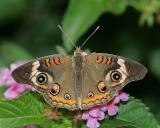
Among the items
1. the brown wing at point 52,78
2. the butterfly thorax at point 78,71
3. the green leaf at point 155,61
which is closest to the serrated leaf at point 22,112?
the brown wing at point 52,78

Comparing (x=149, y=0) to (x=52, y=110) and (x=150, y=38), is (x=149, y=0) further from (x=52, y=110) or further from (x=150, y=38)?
(x=52, y=110)

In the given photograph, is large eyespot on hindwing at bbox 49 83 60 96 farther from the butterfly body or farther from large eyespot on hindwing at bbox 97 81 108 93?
large eyespot on hindwing at bbox 97 81 108 93

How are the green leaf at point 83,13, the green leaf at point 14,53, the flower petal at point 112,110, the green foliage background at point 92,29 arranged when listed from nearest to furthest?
the flower petal at point 112,110
the green leaf at point 83,13
the green foliage background at point 92,29
the green leaf at point 14,53

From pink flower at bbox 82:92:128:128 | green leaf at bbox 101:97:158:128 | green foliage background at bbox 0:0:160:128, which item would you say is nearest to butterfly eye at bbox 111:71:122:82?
pink flower at bbox 82:92:128:128

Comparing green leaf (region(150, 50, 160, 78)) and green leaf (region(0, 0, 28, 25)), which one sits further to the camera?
green leaf (region(0, 0, 28, 25))

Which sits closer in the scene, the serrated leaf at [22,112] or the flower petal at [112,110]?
the serrated leaf at [22,112]

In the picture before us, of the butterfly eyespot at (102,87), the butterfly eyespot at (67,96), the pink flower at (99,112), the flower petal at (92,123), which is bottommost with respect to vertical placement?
the flower petal at (92,123)

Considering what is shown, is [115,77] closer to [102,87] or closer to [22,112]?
[102,87]

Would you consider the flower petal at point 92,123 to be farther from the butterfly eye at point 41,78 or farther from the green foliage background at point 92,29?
the green foliage background at point 92,29

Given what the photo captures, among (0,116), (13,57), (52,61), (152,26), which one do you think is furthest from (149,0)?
(0,116)
